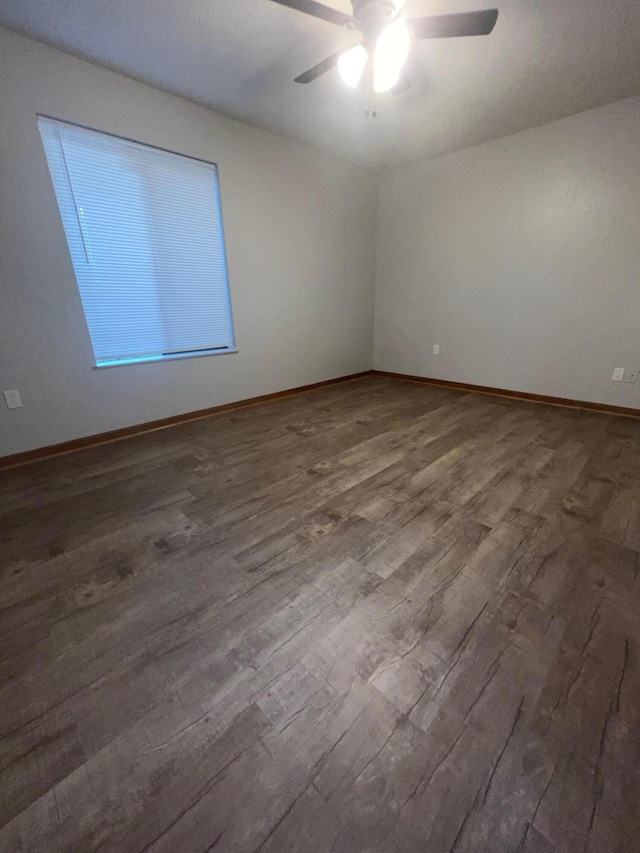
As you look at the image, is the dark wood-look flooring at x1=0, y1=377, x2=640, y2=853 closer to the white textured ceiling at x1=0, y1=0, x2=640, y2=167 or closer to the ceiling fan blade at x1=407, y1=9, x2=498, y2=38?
the ceiling fan blade at x1=407, y1=9, x2=498, y2=38

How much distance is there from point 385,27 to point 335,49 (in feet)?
2.07

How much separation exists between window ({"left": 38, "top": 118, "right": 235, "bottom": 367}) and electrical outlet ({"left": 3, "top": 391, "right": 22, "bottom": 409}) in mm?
537

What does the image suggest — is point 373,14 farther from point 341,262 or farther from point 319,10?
point 341,262

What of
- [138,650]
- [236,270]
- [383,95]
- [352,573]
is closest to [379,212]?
[383,95]

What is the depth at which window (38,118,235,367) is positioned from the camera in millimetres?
2256

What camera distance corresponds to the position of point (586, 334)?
123 inches

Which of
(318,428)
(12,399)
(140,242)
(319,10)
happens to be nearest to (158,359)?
(140,242)

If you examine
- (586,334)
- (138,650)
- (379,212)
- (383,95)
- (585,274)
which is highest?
(383,95)

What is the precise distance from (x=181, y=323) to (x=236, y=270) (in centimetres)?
72

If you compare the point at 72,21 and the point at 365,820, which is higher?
the point at 72,21

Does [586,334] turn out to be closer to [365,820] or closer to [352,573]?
[352,573]

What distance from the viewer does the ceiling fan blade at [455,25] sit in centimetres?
137

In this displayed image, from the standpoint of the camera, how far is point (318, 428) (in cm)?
290

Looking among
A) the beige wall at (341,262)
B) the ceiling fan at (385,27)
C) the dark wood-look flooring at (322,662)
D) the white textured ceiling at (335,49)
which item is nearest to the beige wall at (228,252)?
the beige wall at (341,262)
